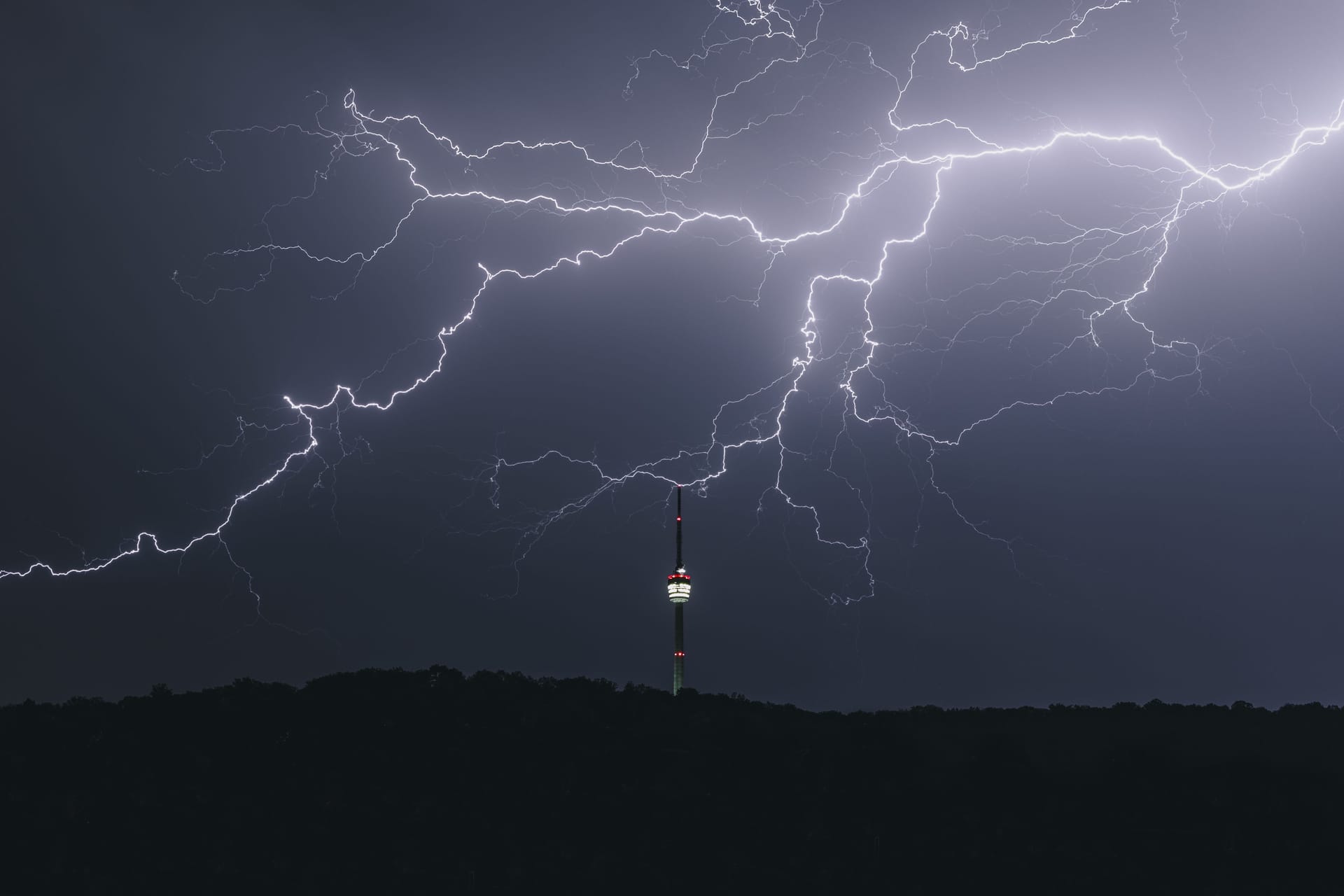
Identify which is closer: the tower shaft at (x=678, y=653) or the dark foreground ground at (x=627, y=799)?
the dark foreground ground at (x=627, y=799)

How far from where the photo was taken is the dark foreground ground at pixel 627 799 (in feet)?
47.5

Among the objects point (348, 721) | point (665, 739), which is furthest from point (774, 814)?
point (348, 721)

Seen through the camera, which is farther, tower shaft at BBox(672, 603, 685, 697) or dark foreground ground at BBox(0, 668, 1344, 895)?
tower shaft at BBox(672, 603, 685, 697)

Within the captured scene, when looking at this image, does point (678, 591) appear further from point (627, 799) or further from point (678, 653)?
point (627, 799)

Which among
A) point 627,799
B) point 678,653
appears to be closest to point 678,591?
point 678,653

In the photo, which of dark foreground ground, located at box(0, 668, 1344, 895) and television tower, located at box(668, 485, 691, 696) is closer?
dark foreground ground, located at box(0, 668, 1344, 895)

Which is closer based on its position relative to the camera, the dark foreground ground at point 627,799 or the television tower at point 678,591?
the dark foreground ground at point 627,799

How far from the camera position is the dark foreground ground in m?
14.5

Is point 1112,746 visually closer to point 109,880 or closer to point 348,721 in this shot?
point 348,721

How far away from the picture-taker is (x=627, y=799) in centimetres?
1647

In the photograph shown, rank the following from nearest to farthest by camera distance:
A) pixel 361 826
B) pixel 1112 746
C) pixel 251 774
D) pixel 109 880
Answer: pixel 109 880 < pixel 361 826 < pixel 251 774 < pixel 1112 746

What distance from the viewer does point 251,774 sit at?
16812 millimetres

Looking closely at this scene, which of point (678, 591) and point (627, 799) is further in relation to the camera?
point (678, 591)

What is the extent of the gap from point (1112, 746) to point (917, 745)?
3.46 meters
